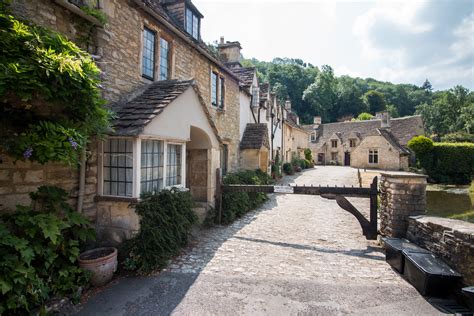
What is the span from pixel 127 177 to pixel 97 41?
3.04 m

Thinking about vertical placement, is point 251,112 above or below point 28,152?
above

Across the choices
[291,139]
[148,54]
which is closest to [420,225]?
[148,54]

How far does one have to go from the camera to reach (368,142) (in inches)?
1454

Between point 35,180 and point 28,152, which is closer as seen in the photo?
point 28,152

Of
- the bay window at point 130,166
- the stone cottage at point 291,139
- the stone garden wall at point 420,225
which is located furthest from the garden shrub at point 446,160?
the bay window at point 130,166

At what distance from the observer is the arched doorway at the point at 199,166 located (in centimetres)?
841

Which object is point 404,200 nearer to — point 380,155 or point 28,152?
point 28,152

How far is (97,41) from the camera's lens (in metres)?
5.55

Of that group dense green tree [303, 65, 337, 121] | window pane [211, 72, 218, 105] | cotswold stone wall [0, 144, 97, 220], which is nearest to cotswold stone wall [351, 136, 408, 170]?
dense green tree [303, 65, 337, 121]

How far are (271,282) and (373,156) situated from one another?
37.4 meters

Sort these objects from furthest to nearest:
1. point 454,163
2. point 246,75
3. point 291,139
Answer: point 291,139
point 454,163
point 246,75

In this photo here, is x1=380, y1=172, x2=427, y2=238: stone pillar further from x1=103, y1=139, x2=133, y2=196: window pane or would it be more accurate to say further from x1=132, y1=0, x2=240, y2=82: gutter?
x1=132, y1=0, x2=240, y2=82: gutter

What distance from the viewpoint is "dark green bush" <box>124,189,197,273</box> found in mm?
5027

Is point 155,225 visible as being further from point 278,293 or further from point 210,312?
point 278,293
